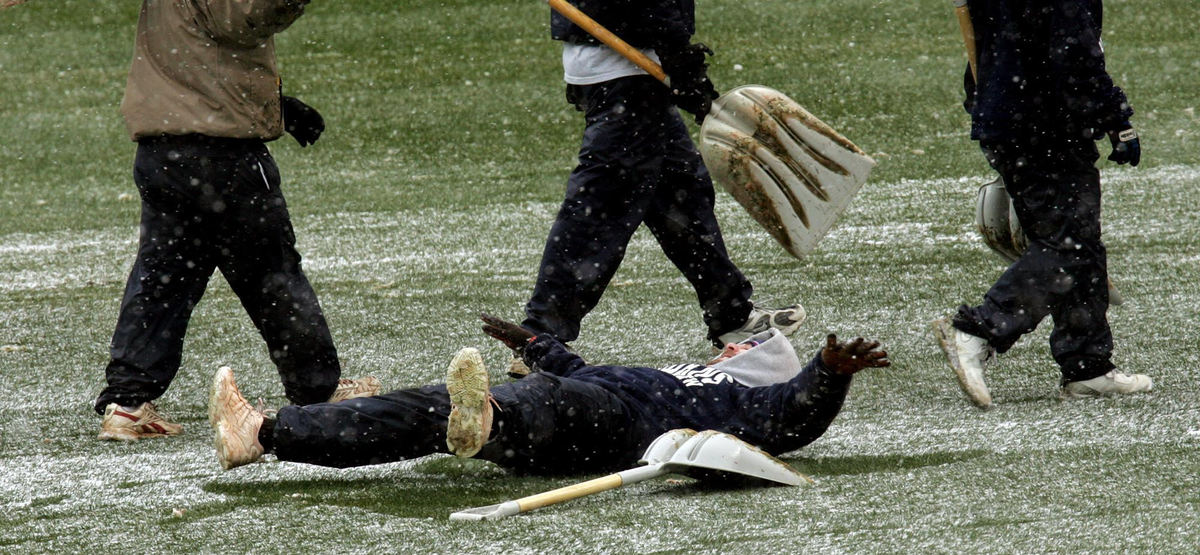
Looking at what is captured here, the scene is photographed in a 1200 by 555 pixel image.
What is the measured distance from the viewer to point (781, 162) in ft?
17.8

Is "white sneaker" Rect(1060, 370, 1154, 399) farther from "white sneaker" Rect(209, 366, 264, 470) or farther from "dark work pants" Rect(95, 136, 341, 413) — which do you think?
"white sneaker" Rect(209, 366, 264, 470)

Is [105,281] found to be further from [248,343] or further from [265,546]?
[265,546]

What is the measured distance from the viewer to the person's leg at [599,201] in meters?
5.16

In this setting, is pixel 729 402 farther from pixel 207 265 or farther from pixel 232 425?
pixel 207 265

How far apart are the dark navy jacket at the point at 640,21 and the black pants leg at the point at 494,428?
5.22 ft

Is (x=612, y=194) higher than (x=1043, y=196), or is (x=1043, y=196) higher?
(x=1043, y=196)

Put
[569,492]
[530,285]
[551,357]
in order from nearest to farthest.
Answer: [569,492] < [551,357] < [530,285]

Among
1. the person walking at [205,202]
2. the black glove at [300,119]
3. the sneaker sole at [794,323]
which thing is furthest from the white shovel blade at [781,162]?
the person walking at [205,202]

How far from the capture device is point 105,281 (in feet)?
23.2

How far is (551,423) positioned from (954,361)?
136 cm

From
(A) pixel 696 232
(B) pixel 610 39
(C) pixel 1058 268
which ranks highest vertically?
(B) pixel 610 39

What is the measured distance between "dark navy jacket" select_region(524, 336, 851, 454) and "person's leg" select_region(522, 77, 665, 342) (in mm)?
1063

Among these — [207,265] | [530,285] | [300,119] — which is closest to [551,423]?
[207,265]

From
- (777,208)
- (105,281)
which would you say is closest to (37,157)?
(105,281)
